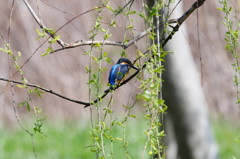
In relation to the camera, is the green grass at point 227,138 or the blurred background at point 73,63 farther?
the blurred background at point 73,63

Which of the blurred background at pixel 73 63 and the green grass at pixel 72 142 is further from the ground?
the blurred background at pixel 73 63

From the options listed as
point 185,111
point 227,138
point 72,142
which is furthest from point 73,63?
point 185,111

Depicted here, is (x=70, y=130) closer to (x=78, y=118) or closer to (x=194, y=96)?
(x=78, y=118)

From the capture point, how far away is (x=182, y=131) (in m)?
4.16

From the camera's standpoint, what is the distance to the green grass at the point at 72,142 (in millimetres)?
6133

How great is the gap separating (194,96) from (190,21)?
4069 millimetres

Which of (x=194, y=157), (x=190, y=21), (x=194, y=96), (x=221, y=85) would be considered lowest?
(x=194, y=157)

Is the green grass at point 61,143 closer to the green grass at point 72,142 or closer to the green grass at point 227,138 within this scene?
the green grass at point 72,142

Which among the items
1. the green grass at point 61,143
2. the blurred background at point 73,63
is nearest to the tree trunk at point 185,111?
the green grass at point 61,143

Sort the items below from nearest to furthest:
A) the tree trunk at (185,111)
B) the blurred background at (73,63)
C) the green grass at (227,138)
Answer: the tree trunk at (185,111), the green grass at (227,138), the blurred background at (73,63)

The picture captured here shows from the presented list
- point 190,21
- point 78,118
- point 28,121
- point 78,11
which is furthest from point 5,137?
point 190,21

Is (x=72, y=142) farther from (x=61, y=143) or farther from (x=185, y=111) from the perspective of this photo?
(x=185, y=111)

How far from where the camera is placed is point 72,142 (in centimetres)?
674

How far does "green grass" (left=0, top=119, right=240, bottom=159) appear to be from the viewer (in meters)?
6.13
